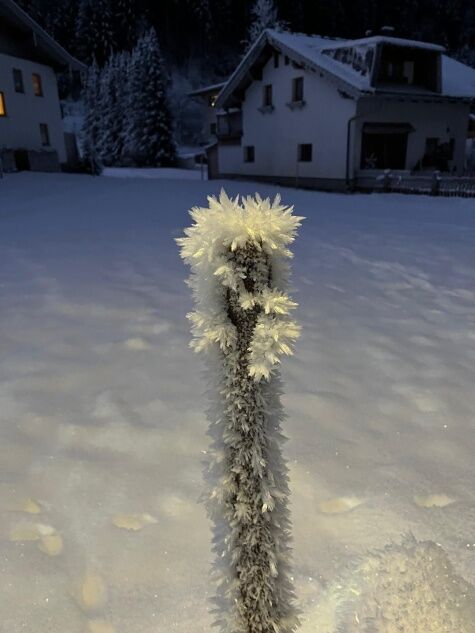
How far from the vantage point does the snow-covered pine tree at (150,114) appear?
4859 cm

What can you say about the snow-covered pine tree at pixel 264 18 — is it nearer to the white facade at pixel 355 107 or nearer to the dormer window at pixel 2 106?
the white facade at pixel 355 107

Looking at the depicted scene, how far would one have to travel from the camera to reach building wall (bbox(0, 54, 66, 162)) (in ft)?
85.6

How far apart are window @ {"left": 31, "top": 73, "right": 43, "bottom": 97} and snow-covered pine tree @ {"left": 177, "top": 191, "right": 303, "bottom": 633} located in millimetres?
32140

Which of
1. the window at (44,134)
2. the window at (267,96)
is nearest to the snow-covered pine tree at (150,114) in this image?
the window at (44,134)

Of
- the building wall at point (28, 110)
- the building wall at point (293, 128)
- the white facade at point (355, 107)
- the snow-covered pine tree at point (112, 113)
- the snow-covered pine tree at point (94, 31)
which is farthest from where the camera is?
the snow-covered pine tree at point (94, 31)

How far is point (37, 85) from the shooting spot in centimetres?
2923

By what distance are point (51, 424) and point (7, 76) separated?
91.1ft

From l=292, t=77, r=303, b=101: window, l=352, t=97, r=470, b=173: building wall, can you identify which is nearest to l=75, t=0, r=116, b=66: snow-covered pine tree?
l=292, t=77, r=303, b=101: window

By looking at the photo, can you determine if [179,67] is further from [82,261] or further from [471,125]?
[82,261]

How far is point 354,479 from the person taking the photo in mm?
3523

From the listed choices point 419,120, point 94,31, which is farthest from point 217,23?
point 419,120

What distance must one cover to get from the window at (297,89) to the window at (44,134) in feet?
48.1

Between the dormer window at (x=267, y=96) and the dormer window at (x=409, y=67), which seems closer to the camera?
→ the dormer window at (x=409, y=67)

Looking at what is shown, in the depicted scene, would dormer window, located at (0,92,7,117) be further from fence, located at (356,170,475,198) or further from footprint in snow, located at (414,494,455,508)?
footprint in snow, located at (414,494,455,508)
